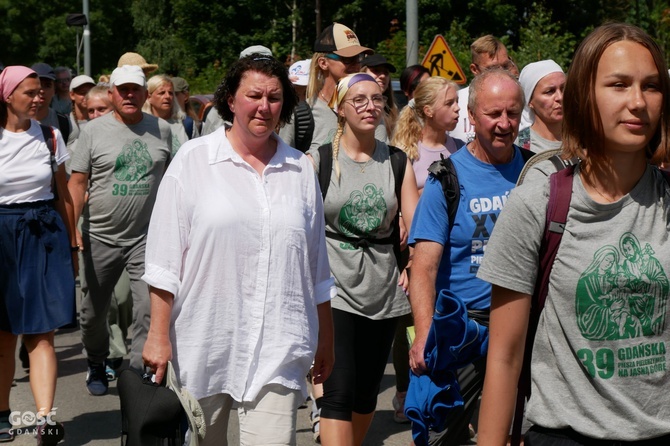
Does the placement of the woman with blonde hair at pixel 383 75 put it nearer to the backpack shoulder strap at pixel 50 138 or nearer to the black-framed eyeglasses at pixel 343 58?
the black-framed eyeglasses at pixel 343 58

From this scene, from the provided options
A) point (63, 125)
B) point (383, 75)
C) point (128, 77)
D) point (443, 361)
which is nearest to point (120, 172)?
point (128, 77)

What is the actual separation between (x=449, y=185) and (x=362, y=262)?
1.17 meters

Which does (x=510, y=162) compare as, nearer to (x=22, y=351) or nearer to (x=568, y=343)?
(x=568, y=343)

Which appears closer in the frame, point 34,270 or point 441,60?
point 34,270

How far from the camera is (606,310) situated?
9.17ft

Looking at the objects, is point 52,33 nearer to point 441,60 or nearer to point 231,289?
point 441,60

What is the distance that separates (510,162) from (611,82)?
6.50ft

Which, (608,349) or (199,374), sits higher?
(608,349)

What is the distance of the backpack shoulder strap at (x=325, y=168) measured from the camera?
565 cm

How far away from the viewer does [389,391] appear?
7.85 metres

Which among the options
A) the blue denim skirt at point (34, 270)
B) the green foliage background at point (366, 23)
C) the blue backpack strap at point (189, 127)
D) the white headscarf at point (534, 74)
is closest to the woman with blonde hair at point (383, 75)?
the white headscarf at point (534, 74)

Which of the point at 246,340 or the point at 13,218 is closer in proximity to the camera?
the point at 246,340

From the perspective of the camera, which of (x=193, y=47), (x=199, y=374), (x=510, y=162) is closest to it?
(x=199, y=374)

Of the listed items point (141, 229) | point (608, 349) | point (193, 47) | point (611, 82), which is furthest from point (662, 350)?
point (193, 47)
